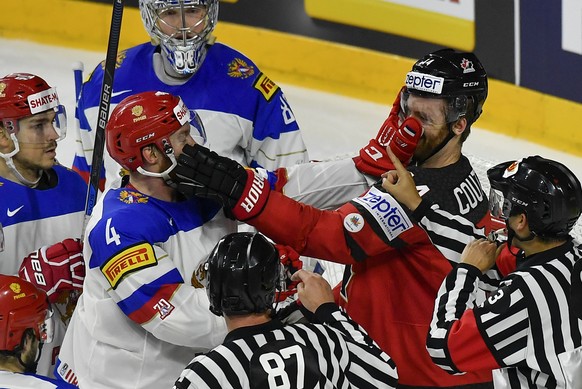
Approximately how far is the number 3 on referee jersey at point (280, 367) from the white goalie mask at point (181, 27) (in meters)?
1.55

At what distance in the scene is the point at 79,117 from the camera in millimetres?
3855

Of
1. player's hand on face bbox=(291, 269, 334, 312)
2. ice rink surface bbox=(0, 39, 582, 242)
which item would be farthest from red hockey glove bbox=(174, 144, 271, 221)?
ice rink surface bbox=(0, 39, 582, 242)

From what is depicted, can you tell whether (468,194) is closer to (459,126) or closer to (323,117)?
(459,126)

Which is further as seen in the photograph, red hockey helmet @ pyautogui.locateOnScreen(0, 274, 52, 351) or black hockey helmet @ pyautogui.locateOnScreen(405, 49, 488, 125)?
black hockey helmet @ pyautogui.locateOnScreen(405, 49, 488, 125)

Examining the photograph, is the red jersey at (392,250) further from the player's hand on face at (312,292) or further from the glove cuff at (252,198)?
the player's hand on face at (312,292)

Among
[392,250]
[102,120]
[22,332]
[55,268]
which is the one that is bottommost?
[55,268]

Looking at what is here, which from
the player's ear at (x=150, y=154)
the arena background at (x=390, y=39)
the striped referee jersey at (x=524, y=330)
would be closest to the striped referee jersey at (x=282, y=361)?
the striped referee jersey at (x=524, y=330)

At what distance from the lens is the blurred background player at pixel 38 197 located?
337cm

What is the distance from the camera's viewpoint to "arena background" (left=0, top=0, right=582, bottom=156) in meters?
5.87

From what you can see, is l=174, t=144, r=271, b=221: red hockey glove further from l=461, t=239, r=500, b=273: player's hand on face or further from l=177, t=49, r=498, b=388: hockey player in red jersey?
l=461, t=239, r=500, b=273: player's hand on face

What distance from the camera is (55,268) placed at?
3.31 metres

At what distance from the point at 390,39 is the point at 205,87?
3.09 m

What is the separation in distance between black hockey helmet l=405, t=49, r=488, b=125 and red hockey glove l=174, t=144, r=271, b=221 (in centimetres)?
54

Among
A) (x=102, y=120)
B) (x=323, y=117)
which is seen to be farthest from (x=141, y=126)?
(x=323, y=117)
